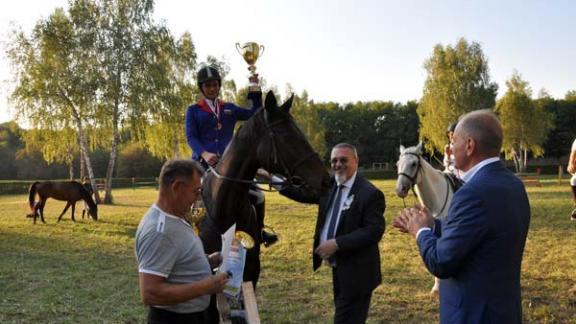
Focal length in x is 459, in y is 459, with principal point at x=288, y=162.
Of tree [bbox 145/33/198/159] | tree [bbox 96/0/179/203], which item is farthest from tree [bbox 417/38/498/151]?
tree [bbox 96/0/179/203]

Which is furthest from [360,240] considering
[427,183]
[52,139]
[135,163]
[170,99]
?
[135,163]

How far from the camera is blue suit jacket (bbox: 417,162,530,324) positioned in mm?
2342

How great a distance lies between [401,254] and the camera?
10.3m

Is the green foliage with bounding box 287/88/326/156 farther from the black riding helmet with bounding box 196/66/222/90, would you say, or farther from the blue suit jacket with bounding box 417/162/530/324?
the blue suit jacket with bounding box 417/162/530/324

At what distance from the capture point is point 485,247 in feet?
7.81

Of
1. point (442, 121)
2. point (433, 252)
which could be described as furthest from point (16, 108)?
point (442, 121)

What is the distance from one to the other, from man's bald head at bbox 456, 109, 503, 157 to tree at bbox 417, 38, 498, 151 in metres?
46.2

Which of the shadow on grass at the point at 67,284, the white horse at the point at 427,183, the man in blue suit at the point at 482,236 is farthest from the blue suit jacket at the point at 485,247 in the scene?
the shadow on grass at the point at 67,284

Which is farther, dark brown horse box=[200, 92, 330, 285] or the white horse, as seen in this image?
the white horse

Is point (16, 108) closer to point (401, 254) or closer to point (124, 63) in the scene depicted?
point (124, 63)

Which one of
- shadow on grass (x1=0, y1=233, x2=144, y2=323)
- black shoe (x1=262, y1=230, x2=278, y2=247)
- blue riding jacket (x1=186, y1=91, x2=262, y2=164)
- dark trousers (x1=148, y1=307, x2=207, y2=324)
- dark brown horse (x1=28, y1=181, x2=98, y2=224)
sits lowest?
shadow on grass (x1=0, y1=233, x2=144, y2=323)

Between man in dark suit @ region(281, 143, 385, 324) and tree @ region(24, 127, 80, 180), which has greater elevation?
tree @ region(24, 127, 80, 180)

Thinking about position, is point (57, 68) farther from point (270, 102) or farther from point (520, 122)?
point (520, 122)

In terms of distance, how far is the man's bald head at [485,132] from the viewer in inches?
96.7
